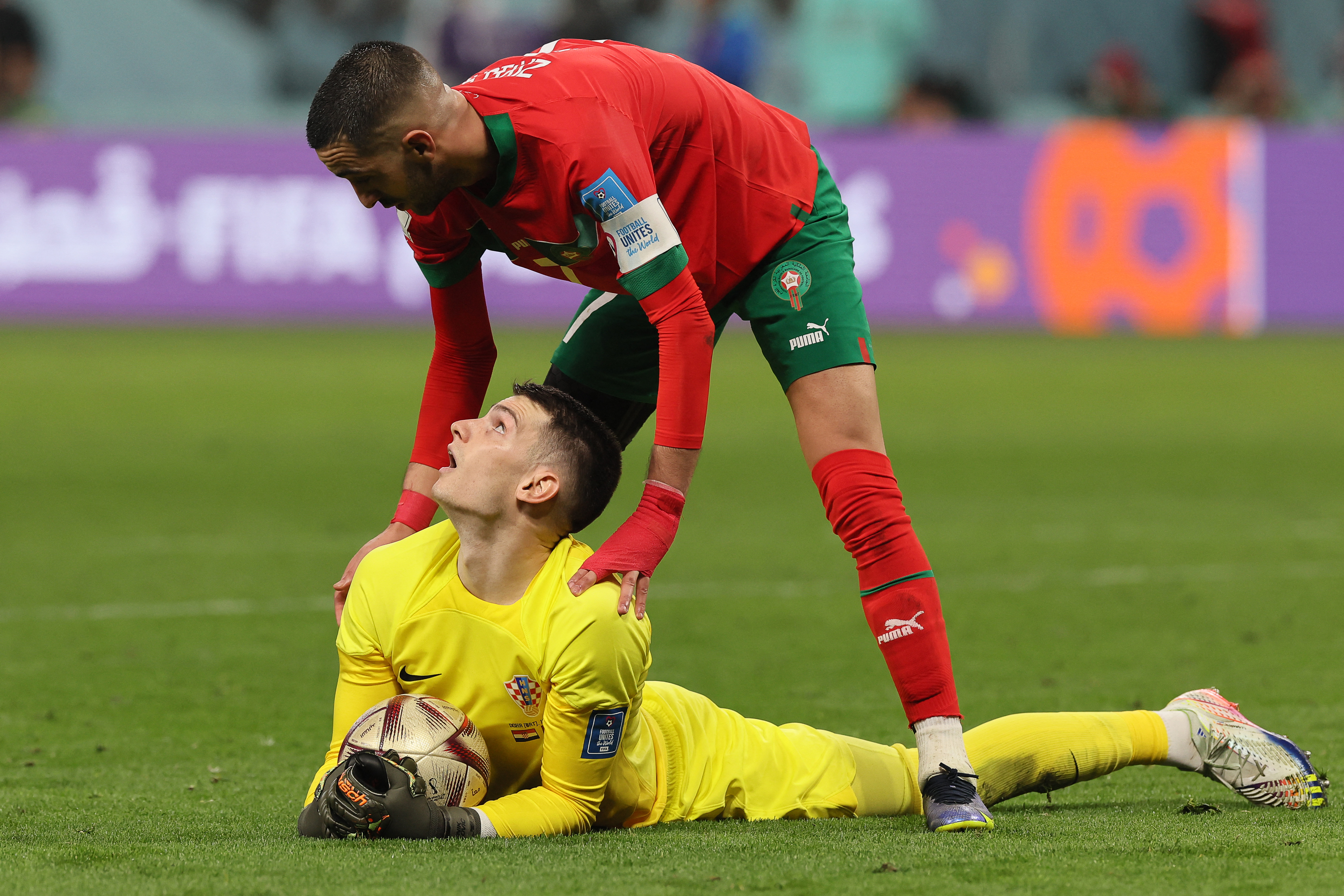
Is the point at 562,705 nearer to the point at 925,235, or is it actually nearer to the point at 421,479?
the point at 421,479

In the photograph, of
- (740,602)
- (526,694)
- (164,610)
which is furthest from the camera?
(740,602)

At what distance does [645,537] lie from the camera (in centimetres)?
385

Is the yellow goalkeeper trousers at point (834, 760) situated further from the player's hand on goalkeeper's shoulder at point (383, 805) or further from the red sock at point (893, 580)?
the player's hand on goalkeeper's shoulder at point (383, 805)

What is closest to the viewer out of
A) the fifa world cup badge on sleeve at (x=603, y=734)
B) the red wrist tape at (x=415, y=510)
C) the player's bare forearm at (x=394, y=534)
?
the fifa world cup badge on sleeve at (x=603, y=734)

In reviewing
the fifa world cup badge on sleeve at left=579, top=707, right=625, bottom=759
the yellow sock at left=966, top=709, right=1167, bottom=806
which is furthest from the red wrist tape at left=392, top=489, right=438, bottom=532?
the yellow sock at left=966, top=709, right=1167, bottom=806

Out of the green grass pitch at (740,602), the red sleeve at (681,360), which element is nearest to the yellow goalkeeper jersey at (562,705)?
the green grass pitch at (740,602)

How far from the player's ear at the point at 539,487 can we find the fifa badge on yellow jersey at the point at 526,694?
1.26 feet

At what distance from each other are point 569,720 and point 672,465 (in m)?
0.58

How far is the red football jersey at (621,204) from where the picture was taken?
3938 mm

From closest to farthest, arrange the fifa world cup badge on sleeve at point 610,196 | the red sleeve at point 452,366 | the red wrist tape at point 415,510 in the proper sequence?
1. the fifa world cup badge on sleeve at point 610,196
2. the red wrist tape at point 415,510
3. the red sleeve at point 452,366

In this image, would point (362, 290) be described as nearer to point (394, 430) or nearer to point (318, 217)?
point (318, 217)

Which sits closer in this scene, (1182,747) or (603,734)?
(603,734)

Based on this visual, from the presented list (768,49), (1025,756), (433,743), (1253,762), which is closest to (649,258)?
(433,743)

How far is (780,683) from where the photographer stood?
6020mm
